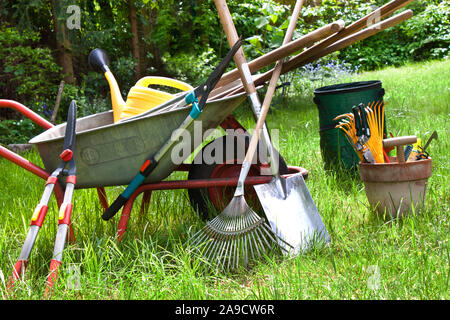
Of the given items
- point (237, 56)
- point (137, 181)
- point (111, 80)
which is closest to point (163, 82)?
point (111, 80)

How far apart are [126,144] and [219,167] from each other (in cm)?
50

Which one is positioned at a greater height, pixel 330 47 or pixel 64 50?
pixel 64 50

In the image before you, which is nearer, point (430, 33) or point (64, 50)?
point (64, 50)

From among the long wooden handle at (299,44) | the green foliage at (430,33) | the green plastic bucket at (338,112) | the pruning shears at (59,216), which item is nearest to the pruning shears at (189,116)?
the long wooden handle at (299,44)

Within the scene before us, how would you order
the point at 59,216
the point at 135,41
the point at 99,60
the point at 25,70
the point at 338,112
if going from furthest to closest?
1. the point at 135,41
2. the point at 25,70
3. the point at 338,112
4. the point at 99,60
5. the point at 59,216

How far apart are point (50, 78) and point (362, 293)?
536cm

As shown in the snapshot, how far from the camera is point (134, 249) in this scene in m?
1.96

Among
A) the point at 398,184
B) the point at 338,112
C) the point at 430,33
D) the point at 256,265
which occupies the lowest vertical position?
the point at 256,265

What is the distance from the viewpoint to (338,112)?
2.70 metres

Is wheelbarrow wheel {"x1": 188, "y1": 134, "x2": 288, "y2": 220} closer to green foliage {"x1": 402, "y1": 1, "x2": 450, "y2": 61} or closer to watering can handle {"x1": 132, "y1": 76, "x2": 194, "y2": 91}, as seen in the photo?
watering can handle {"x1": 132, "y1": 76, "x2": 194, "y2": 91}

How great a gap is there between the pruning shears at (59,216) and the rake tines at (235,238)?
0.52 meters

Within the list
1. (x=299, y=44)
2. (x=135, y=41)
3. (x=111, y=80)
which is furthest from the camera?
(x=135, y=41)

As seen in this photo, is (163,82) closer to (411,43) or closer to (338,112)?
(338,112)
